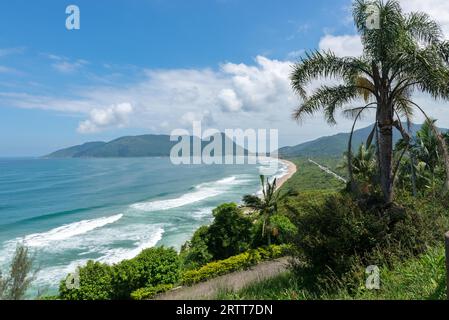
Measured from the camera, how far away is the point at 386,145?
9.52 meters

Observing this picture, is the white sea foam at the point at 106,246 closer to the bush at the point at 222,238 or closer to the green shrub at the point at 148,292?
the bush at the point at 222,238

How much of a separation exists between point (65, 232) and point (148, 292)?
28.8 metres

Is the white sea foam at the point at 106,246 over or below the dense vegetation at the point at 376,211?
below

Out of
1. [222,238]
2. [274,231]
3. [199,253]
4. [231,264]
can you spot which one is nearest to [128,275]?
[231,264]

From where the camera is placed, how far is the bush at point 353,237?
282 inches

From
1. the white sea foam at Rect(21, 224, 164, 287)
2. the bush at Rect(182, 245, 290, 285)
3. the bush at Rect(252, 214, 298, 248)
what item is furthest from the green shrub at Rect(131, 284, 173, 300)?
the white sea foam at Rect(21, 224, 164, 287)

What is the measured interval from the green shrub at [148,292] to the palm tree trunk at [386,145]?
10.7 meters

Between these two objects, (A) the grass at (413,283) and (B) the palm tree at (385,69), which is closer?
(A) the grass at (413,283)

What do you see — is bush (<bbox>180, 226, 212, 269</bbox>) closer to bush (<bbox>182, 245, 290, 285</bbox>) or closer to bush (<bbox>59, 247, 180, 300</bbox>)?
bush (<bbox>182, 245, 290, 285</bbox>)

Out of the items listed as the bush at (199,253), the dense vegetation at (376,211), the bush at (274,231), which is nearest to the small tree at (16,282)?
the dense vegetation at (376,211)

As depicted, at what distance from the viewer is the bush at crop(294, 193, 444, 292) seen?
716 cm

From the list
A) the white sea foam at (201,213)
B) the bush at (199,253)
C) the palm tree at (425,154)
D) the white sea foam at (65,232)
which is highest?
the palm tree at (425,154)

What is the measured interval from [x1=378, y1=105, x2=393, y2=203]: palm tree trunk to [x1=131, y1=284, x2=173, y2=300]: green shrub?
10709 mm
